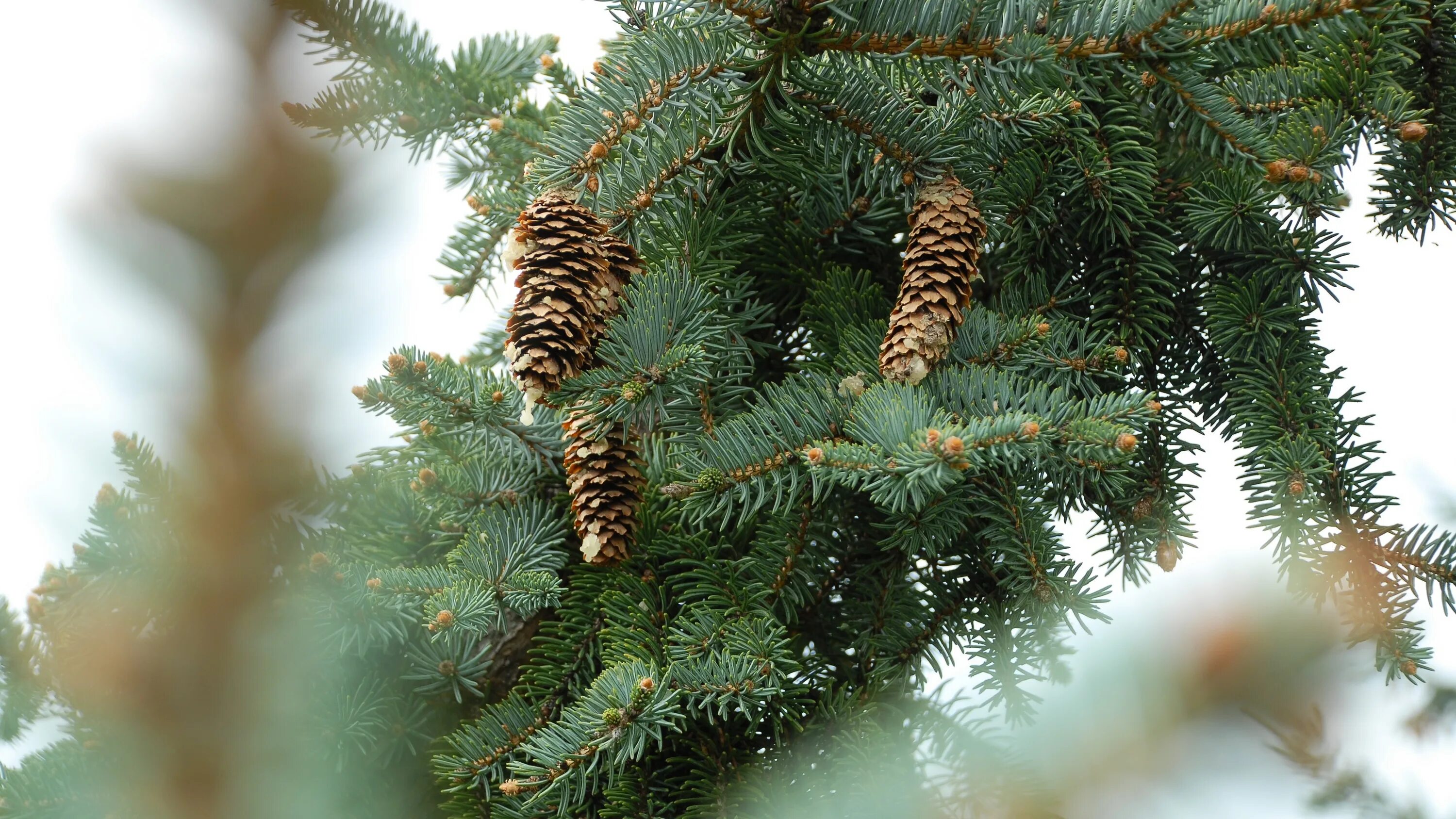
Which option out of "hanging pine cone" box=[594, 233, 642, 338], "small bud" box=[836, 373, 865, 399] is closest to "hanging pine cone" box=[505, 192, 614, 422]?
"hanging pine cone" box=[594, 233, 642, 338]

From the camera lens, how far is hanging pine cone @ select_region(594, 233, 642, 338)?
0.39 metres

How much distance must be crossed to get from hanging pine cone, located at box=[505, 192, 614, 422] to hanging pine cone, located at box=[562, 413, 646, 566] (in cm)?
6

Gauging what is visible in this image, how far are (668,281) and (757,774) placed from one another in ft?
0.69

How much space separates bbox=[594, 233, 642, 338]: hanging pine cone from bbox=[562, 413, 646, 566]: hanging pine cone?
56 mm

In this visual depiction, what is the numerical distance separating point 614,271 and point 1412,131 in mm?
327

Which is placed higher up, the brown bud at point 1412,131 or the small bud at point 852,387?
the brown bud at point 1412,131

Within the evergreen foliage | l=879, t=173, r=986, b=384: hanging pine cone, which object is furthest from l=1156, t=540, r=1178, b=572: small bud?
l=879, t=173, r=986, b=384: hanging pine cone

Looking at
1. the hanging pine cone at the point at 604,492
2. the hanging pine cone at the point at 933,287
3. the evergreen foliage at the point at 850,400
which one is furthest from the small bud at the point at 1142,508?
the hanging pine cone at the point at 604,492

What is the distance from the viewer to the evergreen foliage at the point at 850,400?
354mm

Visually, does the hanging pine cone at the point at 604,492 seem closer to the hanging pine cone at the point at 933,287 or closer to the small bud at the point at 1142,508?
the hanging pine cone at the point at 933,287

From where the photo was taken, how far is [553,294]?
37 centimetres

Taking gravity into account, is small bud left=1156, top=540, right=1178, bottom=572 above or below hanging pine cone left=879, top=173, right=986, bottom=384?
below

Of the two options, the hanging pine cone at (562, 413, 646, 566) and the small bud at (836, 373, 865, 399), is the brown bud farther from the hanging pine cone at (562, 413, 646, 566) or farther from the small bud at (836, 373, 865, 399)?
the hanging pine cone at (562, 413, 646, 566)

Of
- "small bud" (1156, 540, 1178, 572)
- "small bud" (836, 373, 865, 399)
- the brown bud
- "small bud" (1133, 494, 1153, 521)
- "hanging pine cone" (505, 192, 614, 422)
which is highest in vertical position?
"hanging pine cone" (505, 192, 614, 422)
